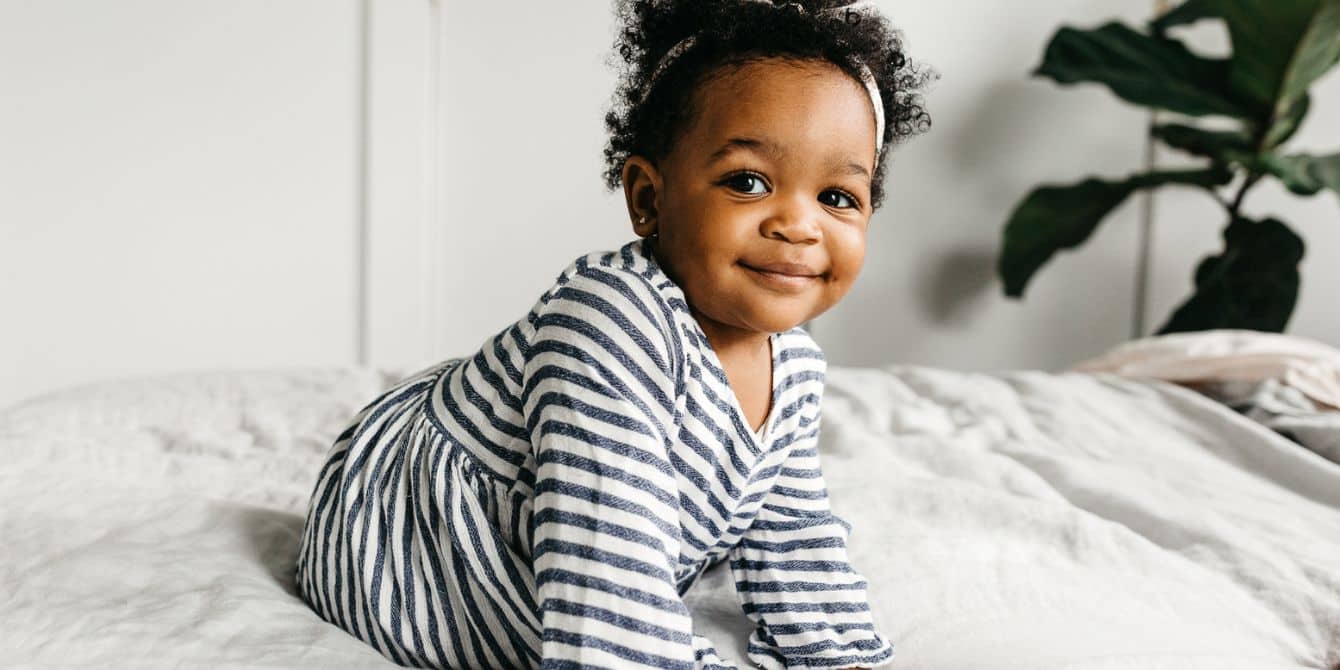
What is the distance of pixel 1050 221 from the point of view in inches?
98.0

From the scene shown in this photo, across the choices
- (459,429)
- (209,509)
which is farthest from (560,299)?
(209,509)

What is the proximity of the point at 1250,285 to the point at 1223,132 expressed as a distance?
0.34 m

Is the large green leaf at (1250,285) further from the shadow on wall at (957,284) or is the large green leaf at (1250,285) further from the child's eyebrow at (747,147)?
the child's eyebrow at (747,147)

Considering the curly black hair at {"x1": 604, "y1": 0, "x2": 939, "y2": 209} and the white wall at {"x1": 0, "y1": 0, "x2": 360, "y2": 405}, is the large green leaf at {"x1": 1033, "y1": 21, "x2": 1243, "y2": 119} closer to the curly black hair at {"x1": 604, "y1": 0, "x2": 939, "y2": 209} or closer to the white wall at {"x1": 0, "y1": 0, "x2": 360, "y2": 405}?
the white wall at {"x1": 0, "y1": 0, "x2": 360, "y2": 405}

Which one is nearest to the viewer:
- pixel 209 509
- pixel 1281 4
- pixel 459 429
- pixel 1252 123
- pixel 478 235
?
pixel 459 429

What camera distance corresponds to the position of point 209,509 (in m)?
0.95

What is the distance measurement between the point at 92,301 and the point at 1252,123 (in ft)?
7.97

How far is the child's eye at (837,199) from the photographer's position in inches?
28.0

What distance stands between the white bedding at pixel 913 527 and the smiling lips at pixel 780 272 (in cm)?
29

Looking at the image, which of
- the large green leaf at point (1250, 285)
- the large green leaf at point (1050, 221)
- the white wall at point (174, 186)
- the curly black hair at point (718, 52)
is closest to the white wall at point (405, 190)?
the white wall at point (174, 186)

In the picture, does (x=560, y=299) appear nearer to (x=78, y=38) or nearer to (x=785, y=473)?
(x=785, y=473)

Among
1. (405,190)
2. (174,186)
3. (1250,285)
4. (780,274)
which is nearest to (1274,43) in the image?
(1250,285)

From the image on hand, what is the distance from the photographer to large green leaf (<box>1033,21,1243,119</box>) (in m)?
2.32

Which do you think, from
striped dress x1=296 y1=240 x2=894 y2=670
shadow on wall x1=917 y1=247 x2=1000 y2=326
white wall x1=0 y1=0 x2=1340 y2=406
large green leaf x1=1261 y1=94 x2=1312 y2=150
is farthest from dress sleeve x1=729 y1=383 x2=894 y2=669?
shadow on wall x1=917 y1=247 x2=1000 y2=326
